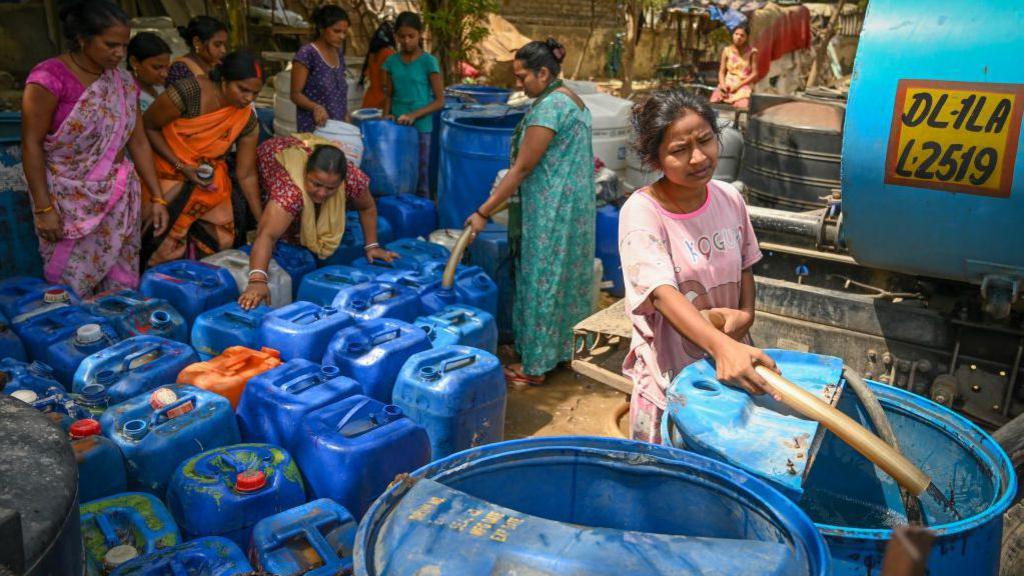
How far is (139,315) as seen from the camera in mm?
3441

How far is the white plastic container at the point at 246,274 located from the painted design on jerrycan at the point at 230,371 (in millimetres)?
790

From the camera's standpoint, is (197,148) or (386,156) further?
(386,156)

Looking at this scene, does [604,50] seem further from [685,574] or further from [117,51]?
[685,574]

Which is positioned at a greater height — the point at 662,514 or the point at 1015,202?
the point at 1015,202

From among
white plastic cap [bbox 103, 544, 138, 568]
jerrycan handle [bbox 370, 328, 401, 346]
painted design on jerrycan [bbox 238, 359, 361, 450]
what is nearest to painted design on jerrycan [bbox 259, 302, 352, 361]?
jerrycan handle [bbox 370, 328, 401, 346]

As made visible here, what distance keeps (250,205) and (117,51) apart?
1009mm

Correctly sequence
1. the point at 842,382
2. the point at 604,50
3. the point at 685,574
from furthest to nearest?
the point at 604,50 → the point at 842,382 → the point at 685,574

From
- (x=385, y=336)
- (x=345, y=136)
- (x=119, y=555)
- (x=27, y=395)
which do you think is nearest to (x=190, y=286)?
(x=385, y=336)

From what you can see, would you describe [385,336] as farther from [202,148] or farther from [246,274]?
[202,148]

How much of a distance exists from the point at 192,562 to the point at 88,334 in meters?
1.51

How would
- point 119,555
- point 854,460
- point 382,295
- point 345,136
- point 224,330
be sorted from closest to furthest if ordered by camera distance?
1. point 854,460
2. point 119,555
3. point 224,330
4. point 382,295
5. point 345,136

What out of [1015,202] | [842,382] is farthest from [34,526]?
[1015,202]

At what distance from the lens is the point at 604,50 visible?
1941 cm

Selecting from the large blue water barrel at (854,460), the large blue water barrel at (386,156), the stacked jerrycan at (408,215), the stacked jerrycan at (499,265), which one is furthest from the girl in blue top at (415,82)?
the large blue water barrel at (854,460)
